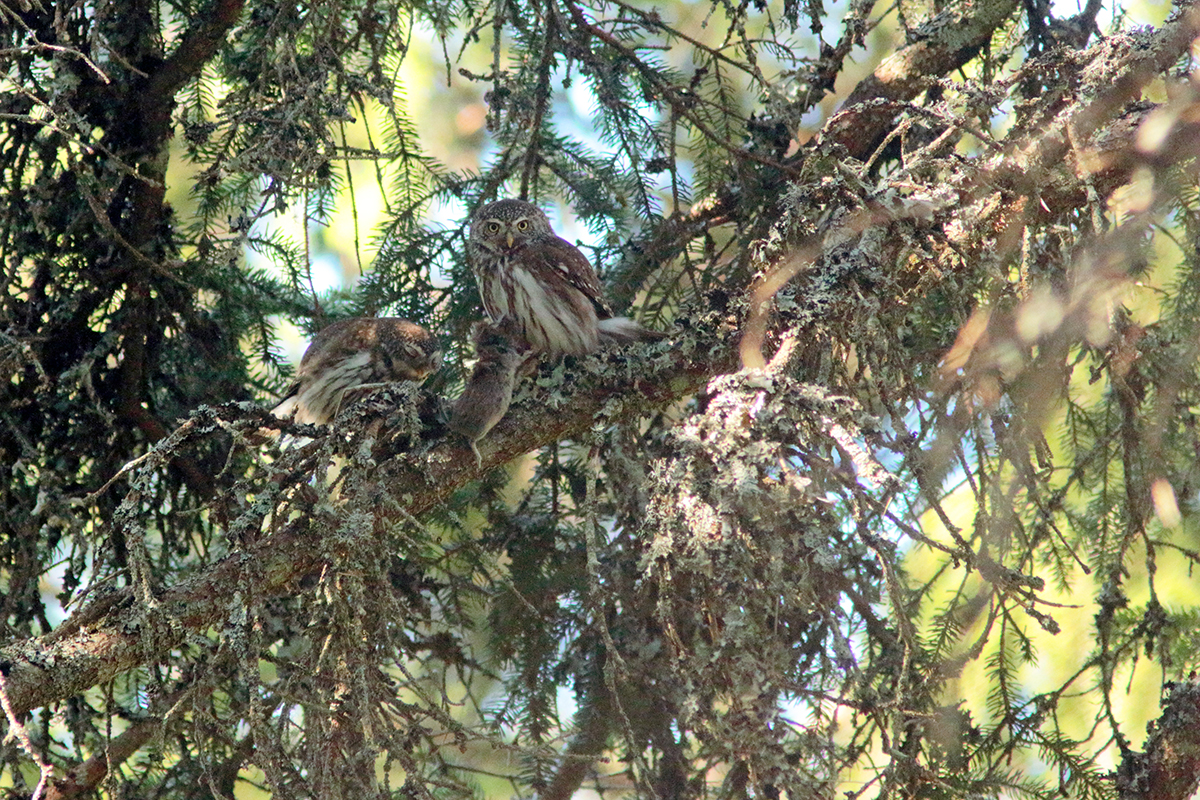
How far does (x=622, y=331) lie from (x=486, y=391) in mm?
940

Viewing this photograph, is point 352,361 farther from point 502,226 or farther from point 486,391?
point 486,391

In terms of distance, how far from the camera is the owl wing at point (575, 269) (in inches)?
149

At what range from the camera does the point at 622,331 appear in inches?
145

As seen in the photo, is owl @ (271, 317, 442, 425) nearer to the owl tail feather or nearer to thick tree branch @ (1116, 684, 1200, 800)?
the owl tail feather

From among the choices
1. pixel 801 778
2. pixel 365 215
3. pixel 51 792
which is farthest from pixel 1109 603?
pixel 365 215

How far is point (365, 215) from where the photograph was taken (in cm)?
616

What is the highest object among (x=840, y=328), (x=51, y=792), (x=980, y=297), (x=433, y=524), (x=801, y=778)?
(x=980, y=297)

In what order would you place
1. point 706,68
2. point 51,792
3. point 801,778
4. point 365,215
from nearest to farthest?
1. point 801,778
2. point 51,792
3. point 706,68
4. point 365,215

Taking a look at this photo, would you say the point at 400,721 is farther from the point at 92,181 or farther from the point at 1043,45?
the point at 1043,45

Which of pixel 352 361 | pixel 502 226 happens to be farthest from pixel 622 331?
pixel 352 361

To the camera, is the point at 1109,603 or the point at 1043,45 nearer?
the point at 1109,603

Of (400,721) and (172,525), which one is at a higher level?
(172,525)

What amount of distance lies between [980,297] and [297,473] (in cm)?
209

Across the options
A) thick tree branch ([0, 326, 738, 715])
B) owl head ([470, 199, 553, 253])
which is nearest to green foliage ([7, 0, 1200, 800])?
thick tree branch ([0, 326, 738, 715])
